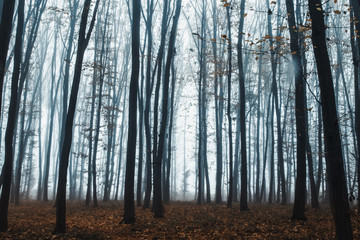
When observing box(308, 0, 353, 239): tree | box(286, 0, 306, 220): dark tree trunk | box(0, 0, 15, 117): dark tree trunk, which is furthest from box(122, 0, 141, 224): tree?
box(308, 0, 353, 239): tree

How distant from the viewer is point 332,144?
14.5 feet

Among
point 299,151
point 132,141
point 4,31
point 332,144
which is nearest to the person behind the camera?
point 332,144

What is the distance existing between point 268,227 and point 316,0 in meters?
5.64

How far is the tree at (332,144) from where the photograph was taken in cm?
433

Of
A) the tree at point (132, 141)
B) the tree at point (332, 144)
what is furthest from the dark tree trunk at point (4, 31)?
the tree at point (332, 144)

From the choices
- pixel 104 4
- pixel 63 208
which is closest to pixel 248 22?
pixel 104 4

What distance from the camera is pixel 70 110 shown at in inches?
299

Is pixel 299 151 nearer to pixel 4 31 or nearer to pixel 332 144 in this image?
pixel 332 144

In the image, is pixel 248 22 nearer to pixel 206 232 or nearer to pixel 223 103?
pixel 223 103

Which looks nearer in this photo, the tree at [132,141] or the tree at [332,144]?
the tree at [332,144]

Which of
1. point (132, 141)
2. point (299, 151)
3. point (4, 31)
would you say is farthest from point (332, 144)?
point (4, 31)

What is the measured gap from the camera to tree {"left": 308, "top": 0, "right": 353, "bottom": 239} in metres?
4.33

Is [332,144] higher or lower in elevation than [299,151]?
lower

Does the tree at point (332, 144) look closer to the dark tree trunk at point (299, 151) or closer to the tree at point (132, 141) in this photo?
the dark tree trunk at point (299, 151)
